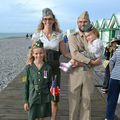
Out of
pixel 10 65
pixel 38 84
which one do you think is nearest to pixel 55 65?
pixel 38 84

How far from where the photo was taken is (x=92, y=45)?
572 centimetres

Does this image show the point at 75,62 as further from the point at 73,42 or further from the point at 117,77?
the point at 117,77

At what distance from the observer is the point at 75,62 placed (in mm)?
5824

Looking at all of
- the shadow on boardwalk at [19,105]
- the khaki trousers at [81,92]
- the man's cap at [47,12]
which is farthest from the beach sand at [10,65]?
the man's cap at [47,12]

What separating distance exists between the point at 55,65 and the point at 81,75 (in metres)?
0.43

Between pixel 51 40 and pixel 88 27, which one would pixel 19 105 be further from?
pixel 88 27

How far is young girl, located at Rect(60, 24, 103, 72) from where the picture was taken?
18.6ft

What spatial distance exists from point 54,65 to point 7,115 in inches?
91.0

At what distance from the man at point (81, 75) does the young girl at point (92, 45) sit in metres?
0.07

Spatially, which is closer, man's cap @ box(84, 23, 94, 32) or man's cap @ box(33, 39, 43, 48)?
man's cap @ box(33, 39, 43, 48)

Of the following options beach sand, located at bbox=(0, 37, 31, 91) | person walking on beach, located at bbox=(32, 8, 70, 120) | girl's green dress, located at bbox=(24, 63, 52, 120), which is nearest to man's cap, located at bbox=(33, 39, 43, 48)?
girl's green dress, located at bbox=(24, 63, 52, 120)

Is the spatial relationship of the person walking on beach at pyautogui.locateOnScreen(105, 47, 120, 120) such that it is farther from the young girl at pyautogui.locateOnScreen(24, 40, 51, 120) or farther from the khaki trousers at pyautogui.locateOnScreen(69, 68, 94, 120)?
the young girl at pyautogui.locateOnScreen(24, 40, 51, 120)

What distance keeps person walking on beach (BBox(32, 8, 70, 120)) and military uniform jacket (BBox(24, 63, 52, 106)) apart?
0.99ft

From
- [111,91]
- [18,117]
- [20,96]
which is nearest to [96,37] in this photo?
[111,91]
